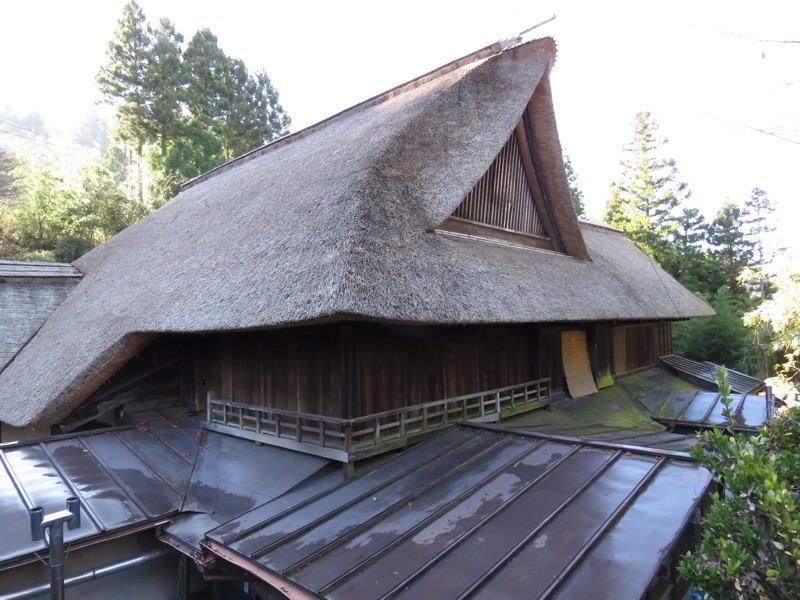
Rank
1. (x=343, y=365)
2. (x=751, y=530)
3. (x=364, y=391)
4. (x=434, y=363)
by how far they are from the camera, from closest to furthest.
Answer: (x=751, y=530), (x=343, y=365), (x=364, y=391), (x=434, y=363)

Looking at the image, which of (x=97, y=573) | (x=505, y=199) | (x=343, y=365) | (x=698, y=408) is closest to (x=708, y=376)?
(x=698, y=408)

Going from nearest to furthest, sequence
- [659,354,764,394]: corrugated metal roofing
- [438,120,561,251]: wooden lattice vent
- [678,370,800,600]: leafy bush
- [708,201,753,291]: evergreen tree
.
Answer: [678,370,800,600]: leafy bush < [438,120,561,251]: wooden lattice vent < [659,354,764,394]: corrugated metal roofing < [708,201,753,291]: evergreen tree

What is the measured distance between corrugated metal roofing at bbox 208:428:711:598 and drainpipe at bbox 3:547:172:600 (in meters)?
1.42

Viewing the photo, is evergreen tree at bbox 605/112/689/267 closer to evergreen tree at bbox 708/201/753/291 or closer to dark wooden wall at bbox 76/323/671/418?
evergreen tree at bbox 708/201/753/291

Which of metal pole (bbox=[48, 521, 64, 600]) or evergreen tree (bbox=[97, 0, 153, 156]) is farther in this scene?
evergreen tree (bbox=[97, 0, 153, 156])

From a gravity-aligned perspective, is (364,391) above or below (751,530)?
above

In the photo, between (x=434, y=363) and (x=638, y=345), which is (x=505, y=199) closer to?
(x=434, y=363)

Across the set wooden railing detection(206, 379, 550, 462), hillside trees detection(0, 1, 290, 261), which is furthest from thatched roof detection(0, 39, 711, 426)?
hillside trees detection(0, 1, 290, 261)

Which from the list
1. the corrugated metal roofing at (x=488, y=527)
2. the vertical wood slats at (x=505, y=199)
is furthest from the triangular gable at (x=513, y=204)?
the corrugated metal roofing at (x=488, y=527)

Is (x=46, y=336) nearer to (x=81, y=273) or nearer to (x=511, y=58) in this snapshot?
(x=81, y=273)

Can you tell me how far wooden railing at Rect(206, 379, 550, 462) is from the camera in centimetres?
509

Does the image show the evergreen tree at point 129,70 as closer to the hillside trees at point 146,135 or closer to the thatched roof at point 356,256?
the hillside trees at point 146,135

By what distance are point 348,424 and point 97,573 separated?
290 cm

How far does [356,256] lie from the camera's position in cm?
433
